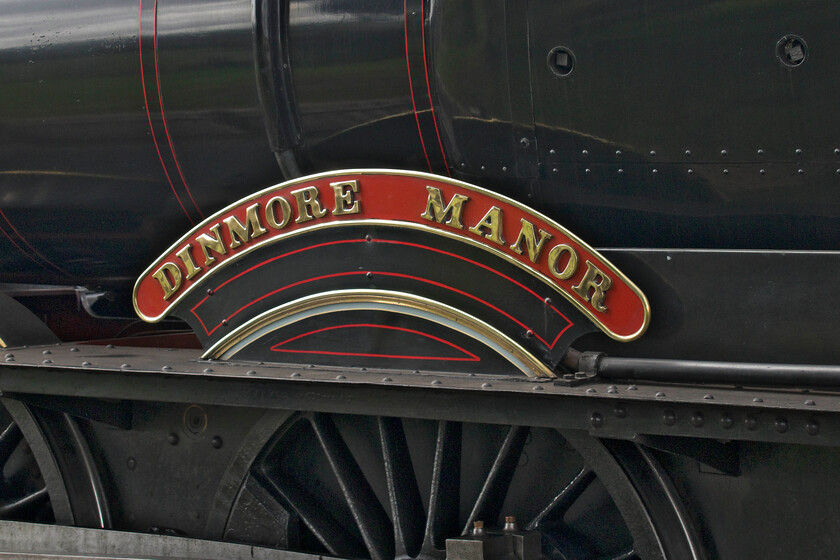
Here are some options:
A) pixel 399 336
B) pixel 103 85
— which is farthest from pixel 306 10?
pixel 399 336

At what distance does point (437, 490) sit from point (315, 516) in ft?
1.99

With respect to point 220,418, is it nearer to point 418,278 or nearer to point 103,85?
point 418,278

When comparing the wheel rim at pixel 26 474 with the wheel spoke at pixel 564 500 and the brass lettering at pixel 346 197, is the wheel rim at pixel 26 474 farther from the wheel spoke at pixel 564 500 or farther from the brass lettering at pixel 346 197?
the wheel spoke at pixel 564 500

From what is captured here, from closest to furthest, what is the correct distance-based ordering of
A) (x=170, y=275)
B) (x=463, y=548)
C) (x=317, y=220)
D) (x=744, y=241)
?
(x=744, y=241), (x=463, y=548), (x=317, y=220), (x=170, y=275)

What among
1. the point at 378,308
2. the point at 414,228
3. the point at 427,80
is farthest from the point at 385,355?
the point at 427,80

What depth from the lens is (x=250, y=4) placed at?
11.8 feet

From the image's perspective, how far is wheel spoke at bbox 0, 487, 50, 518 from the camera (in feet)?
14.7

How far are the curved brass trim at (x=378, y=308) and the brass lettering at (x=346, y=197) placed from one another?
26 cm

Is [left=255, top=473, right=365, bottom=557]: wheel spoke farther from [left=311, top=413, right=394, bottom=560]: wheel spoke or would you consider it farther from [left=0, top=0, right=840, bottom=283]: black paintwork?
[left=0, top=0, right=840, bottom=283]: black paintwork

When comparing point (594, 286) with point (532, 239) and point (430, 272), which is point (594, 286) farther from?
point (430, 272)

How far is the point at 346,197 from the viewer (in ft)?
11.3

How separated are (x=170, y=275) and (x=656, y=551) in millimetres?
1892

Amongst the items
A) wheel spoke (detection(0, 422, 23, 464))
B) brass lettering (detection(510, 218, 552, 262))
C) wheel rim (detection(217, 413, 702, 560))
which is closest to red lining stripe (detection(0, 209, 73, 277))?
wheel spoke (detection(0, 422, 23, 464))

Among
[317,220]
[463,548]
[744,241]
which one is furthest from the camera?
[317,220]
